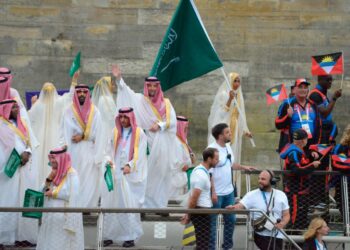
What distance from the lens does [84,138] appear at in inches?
610

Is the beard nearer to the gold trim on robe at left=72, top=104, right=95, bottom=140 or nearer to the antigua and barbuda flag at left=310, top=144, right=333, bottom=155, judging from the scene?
the antigua and barbuda flag at left=310, top=144, right=333, bottom=155

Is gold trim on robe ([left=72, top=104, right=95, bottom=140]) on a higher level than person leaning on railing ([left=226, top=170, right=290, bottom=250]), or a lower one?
higher

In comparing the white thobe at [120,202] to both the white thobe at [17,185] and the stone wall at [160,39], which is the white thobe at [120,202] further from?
the stone wall at [160,39]

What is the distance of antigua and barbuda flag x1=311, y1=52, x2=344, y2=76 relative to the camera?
49.6ft

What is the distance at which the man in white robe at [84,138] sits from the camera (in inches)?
605

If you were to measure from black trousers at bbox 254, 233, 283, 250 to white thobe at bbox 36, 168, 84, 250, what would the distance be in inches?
86.3

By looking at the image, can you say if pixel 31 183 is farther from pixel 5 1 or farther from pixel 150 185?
pixel 5 1

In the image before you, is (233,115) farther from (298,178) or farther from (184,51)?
(298,178)

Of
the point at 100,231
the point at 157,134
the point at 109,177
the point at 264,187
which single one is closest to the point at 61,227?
the point at 100,231

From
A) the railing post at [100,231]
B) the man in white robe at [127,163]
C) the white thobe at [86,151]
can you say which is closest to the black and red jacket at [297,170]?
the man in white robe at [127,163]

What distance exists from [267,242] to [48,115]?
17.6 feet

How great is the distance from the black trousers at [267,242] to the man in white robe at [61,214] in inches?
86.3

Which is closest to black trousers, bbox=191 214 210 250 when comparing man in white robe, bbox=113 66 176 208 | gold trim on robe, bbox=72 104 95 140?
man in white robe, bbox=113 66 176 208

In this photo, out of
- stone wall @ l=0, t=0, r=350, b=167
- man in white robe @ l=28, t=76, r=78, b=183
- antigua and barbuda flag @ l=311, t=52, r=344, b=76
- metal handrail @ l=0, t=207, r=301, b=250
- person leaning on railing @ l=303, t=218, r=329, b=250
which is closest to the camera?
metal handrail @ l=0, t=207, r=301, b=250
